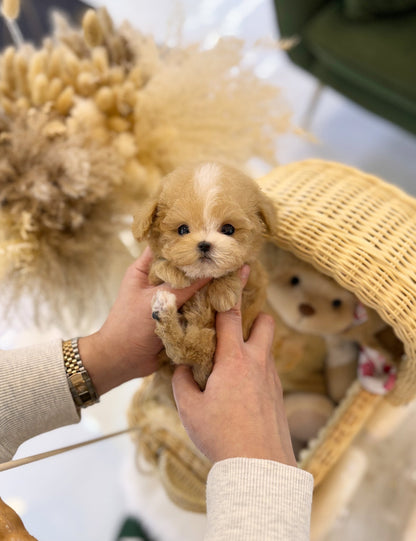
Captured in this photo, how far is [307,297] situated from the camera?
3.47 feet

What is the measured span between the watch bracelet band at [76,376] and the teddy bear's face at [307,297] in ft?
1.59

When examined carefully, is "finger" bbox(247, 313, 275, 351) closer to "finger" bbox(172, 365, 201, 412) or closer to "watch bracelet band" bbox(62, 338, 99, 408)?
"finger" bbox(172, 365, 201, 412)

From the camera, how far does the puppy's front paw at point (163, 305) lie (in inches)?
26.5

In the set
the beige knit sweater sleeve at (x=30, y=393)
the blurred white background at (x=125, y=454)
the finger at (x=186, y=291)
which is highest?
the finger at (x=186, y=291)

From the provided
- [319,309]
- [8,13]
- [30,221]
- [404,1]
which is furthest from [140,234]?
[404,1]

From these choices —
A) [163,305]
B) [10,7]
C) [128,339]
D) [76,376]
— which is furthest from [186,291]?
[10,7]

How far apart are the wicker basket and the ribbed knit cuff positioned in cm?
33

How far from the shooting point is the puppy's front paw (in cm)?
67

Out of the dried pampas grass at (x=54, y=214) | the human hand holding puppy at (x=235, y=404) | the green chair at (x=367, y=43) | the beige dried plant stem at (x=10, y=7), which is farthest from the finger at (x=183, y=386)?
the green chair at (x=367, y=43)

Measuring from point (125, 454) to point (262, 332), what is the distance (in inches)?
29.7

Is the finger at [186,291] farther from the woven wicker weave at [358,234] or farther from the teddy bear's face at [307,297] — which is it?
the teddy bear's face at [307,297]

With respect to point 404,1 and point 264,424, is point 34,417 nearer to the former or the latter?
point 264,424

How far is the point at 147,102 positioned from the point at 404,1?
114 centimetres

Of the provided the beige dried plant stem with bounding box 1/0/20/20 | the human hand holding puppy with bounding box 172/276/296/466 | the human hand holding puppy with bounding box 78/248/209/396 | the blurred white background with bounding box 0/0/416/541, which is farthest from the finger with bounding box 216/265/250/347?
the beige dried plant stem with bounding box 1/0/20/20
